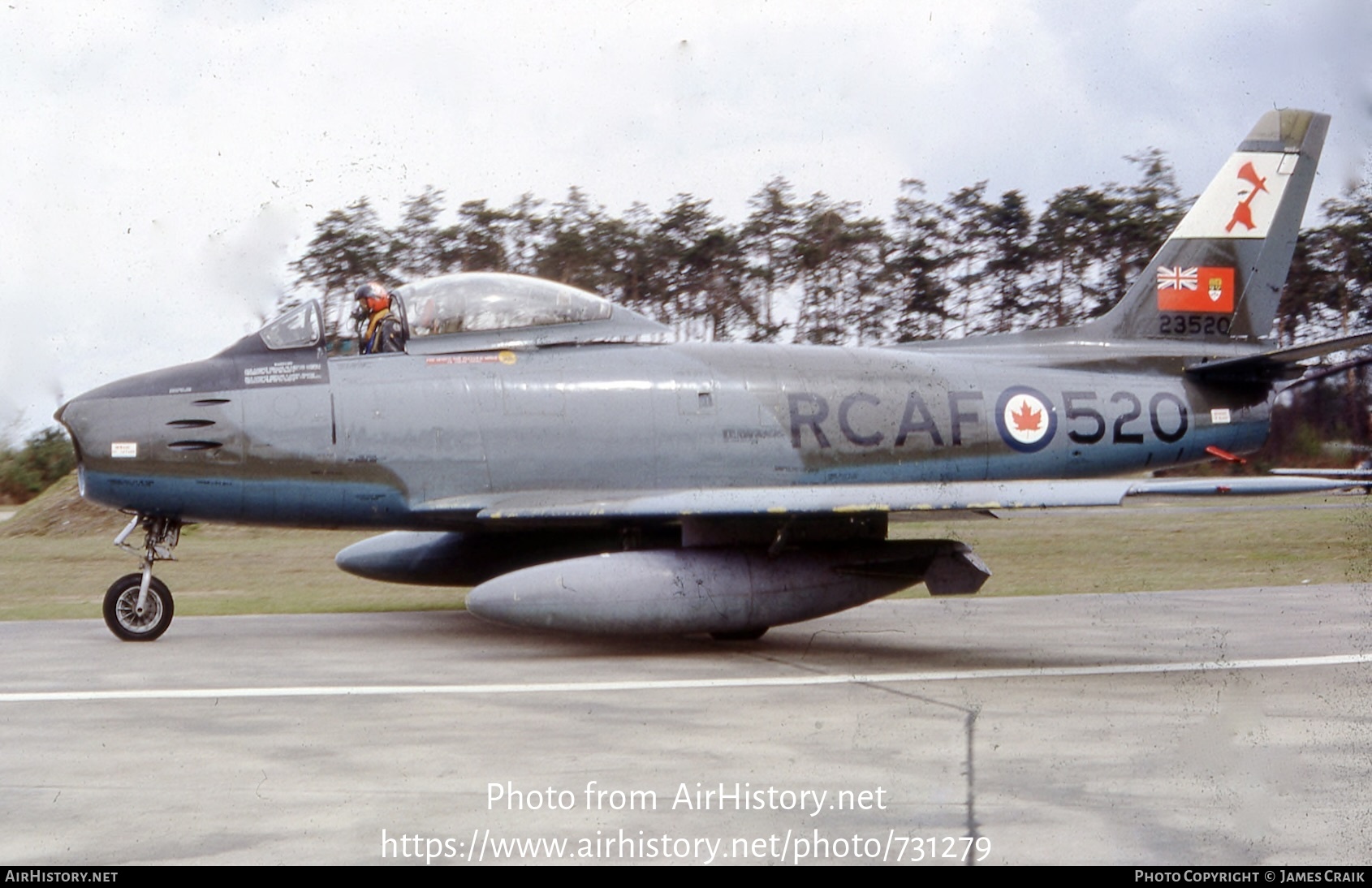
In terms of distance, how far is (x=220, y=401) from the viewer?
32.9 feet

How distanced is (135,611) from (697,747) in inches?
232

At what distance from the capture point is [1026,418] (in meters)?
11.4

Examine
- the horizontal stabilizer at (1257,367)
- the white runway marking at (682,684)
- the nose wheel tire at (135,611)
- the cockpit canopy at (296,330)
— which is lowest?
the white runway marking at (682,684)

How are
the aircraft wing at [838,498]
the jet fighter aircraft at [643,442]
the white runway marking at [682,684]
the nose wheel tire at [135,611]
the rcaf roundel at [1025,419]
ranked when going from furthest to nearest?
the rcaf roundel at [1025,419] → the nose wheel tire at [135,611] → the jet fighter aircraft at [643,442] → the aircraft wing at [838,498] → the white runway marking at [682,684]

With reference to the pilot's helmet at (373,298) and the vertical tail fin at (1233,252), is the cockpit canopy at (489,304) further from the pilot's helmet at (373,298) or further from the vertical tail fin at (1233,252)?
the vertical tail fin at (1233,252)

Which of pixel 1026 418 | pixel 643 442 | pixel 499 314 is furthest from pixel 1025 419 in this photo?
pixel 499 314

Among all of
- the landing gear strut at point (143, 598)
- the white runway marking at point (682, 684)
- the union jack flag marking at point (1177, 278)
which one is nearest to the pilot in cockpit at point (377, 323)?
the landing gear strut at point (143, 598)

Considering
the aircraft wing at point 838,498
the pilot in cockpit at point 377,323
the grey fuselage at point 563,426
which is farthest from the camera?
the pilot in cockpit at point 377,323

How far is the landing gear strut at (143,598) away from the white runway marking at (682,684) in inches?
87.2

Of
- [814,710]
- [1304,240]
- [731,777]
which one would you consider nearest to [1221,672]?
[814,710]

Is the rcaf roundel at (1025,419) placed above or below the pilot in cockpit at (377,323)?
below

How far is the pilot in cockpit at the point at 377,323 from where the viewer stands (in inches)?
412

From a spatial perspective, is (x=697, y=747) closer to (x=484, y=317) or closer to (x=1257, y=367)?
(x=484, y=317)
